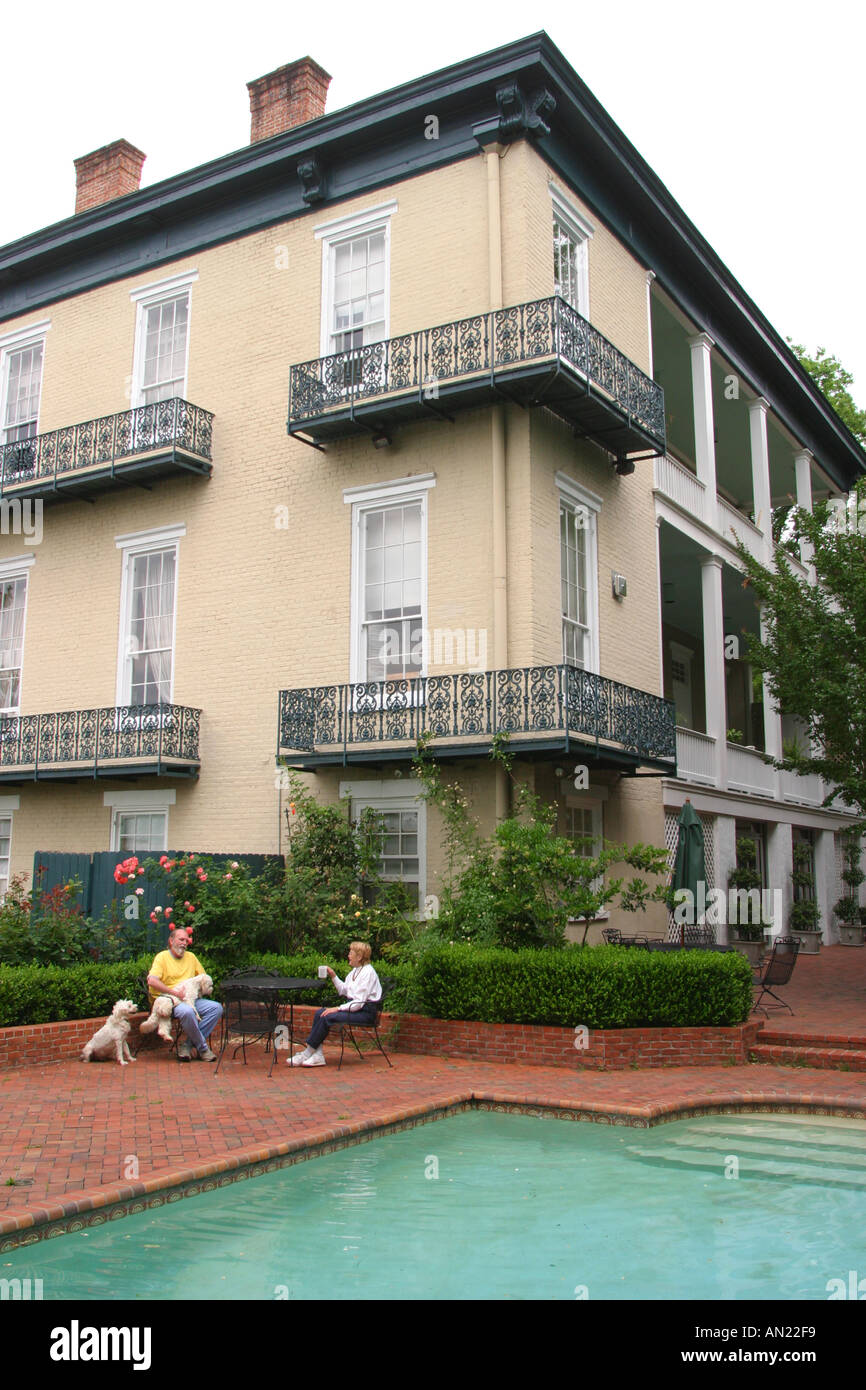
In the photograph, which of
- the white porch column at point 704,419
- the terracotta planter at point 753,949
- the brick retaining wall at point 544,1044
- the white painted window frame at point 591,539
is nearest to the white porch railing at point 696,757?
the terracotta planter at point 753,949

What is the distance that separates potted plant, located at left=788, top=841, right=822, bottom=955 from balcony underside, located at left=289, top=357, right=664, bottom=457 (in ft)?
37.0

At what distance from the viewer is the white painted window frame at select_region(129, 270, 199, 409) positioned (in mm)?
18641

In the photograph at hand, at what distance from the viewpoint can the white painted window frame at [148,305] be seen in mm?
18641

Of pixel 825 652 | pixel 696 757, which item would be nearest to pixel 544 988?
pixel 825 652

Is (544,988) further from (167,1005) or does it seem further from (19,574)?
(19,574)

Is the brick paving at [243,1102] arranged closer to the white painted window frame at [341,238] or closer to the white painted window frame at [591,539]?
the white painted window frame at [591,539]

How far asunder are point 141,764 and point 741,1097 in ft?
32.6

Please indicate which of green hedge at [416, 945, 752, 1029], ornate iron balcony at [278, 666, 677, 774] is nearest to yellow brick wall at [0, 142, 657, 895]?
ornate iron balcony at [278, 666, 677, 774]

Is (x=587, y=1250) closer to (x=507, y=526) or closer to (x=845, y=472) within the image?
(x=507, y=526)

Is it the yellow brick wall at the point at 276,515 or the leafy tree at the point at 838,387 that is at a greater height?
the leafy tree at the point at 838,387

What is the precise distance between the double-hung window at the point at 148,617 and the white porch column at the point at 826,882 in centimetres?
1546

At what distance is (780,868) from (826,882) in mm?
3333
